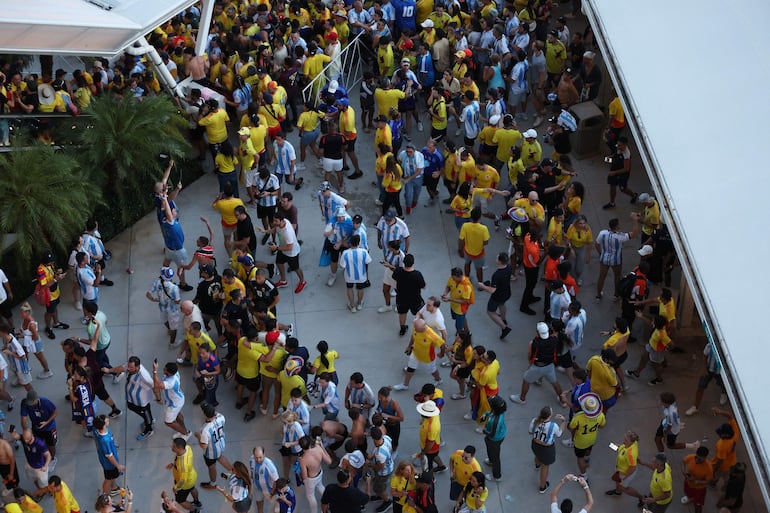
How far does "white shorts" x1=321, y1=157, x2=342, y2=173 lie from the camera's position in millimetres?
18016

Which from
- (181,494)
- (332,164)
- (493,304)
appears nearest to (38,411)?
(181,494)

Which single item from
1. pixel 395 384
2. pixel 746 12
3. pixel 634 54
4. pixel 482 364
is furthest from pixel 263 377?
pixel 746 12

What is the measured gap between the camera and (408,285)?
50.2ft

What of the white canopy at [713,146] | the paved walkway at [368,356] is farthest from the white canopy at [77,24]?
the white canopy at [713,146]

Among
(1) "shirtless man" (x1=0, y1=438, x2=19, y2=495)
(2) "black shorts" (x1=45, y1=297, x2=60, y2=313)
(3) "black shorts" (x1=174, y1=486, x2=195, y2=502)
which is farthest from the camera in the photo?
(2) "black shorts" (x1=45, y1=297, x2=60, y2=313)

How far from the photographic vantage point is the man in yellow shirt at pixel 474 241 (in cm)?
1584

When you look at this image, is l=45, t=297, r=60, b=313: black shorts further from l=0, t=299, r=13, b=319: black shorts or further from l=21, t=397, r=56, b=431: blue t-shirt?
l=21, t=397, r=56, b=431: blue t-shirt

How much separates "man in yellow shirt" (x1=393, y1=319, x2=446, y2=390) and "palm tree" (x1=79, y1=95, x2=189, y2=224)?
5.33 meters

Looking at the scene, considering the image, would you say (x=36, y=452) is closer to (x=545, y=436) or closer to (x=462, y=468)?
(x=462, y=468)

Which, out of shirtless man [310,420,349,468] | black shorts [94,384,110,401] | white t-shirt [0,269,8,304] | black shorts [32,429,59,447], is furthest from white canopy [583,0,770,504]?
white t-shirt [0,269,8,304]

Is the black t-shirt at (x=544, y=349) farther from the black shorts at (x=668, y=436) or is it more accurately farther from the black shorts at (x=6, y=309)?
the black shorts at (x=6, y=309)

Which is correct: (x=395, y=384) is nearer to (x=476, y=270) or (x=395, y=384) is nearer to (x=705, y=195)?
(x=476, y=270)

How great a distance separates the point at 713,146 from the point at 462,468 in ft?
17.1

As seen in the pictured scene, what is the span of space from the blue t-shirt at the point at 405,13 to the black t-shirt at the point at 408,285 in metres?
7.64
